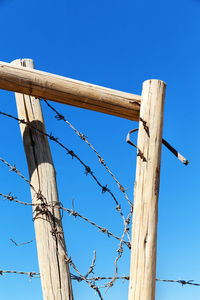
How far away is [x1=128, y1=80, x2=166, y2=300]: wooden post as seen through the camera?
1816mm

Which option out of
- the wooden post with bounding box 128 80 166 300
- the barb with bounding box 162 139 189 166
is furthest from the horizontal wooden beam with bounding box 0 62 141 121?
the barb with bounding box 162 139 189 166

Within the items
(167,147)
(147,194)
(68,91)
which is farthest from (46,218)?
(167,147)

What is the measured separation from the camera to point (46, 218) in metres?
1.90

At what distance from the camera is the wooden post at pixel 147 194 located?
1.82 metres

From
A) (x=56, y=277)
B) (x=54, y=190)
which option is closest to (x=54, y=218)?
(x=54, y=190)

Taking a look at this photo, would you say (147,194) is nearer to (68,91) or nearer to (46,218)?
(46,218)

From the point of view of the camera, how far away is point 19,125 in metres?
2.15

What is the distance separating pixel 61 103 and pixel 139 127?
477 mm

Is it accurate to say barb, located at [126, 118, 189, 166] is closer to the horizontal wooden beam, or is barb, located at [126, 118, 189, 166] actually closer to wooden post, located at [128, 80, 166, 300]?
wooden post, located at [128, 80, 166, 300]

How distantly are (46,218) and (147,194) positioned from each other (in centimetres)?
57

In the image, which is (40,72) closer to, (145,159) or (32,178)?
(32,178)

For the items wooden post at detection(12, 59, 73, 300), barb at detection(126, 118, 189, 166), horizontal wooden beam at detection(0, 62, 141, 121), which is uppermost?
horizontal wooden beam at detection(0, 62, 141, 121)

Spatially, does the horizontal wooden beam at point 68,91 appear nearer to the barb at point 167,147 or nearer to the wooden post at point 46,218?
the barb at point 167,147

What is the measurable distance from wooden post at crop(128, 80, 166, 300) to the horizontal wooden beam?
11 cm
